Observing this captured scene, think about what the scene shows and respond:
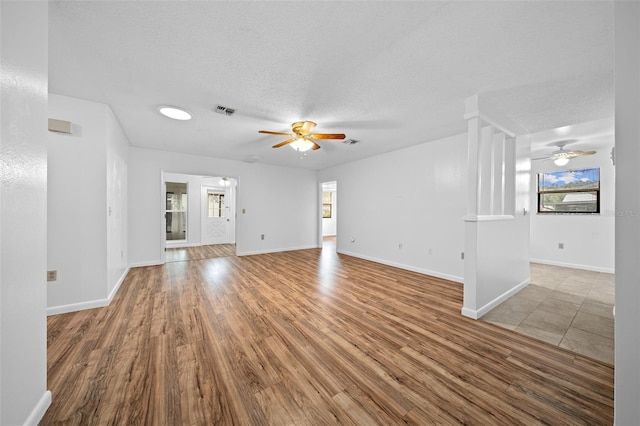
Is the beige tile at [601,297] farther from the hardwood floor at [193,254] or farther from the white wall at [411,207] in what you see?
the hardwood floor at [193,254]

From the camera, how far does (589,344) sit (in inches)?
76.8

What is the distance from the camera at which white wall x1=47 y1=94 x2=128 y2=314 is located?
7.88 ft

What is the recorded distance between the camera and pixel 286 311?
253 cm

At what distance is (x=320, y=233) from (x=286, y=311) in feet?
14.6

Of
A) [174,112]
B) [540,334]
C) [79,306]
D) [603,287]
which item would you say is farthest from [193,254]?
[603,287]

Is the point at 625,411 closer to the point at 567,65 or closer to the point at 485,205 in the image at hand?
the point at 485,205

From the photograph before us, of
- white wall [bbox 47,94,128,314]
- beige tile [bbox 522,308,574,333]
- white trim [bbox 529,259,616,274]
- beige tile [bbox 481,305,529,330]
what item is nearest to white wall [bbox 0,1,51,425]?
white wall [bbox 47,94,128,314]

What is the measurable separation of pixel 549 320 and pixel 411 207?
2477 millimetres

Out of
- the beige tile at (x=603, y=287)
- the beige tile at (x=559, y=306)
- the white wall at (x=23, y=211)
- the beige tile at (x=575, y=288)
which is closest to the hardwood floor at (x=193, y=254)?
the white wall at (x=23, y=211)

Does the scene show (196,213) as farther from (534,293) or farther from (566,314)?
(566,314)

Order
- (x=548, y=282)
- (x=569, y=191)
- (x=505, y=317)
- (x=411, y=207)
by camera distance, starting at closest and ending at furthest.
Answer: (x=505, y=317) → (x=548, y=282) → (x=411, y=207) → (x=569, y=191)

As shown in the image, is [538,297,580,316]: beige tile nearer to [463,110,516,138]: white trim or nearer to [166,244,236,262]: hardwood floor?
[463,110,516,138]: white trim

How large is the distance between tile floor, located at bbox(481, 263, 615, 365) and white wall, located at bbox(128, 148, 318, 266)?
495 centimetres

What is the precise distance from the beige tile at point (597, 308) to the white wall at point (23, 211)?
4733 millimetres
